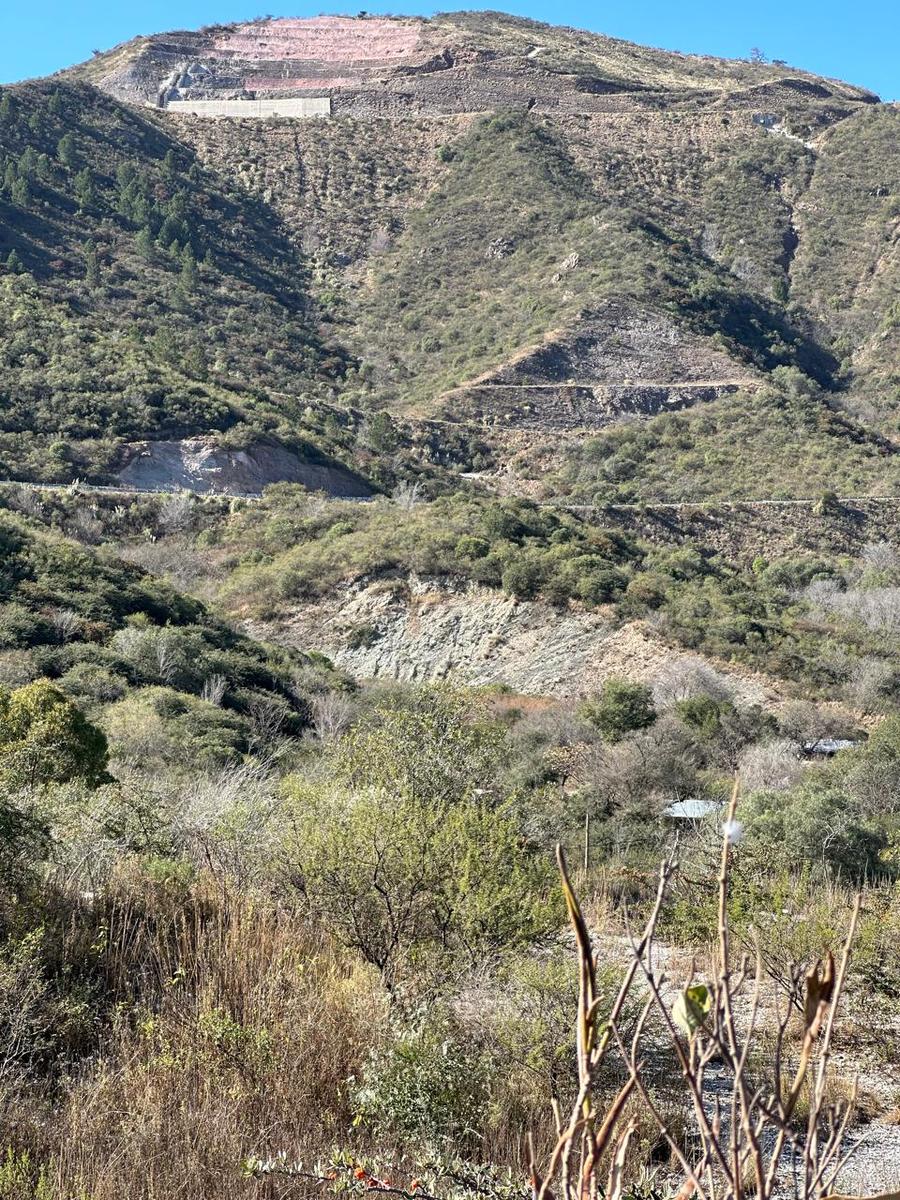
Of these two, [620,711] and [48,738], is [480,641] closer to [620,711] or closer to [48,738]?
[620,711]

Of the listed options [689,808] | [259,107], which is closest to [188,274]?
[259,107]

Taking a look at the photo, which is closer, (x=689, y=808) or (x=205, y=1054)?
(x=205, y=1054)

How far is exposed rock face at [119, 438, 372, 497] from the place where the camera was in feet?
129

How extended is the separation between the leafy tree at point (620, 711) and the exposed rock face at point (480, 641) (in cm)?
327

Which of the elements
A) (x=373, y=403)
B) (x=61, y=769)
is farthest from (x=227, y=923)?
(x=373, y=403)

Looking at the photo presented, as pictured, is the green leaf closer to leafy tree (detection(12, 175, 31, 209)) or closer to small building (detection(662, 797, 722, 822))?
small building (detection(662, 797, 722, 822))

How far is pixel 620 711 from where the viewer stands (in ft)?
68.5

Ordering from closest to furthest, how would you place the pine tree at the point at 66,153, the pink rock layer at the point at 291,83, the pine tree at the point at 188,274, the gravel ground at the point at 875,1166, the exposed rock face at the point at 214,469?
1. the gravel ground at the point at 875,1166
2. the exposed rock face at the point at 214,469
3. the pine tree at the point at 188,274
4. the pine tree at the point at 66,153
5. the pink rock layer at the point at 291,83

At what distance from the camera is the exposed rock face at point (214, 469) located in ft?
129

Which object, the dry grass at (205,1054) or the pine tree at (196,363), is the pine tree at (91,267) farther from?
the dry grass at (205,1054)

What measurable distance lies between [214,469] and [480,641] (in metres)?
15.5

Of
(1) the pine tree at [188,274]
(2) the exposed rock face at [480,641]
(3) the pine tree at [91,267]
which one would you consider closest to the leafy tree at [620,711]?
(2) the exposed rock face at [480,641]

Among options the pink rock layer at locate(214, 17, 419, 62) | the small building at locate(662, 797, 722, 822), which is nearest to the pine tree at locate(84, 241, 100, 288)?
the pink rock layer at locate(214, 17, 419, 62)

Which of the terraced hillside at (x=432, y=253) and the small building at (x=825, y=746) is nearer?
the small building at (x=825, y=746)
